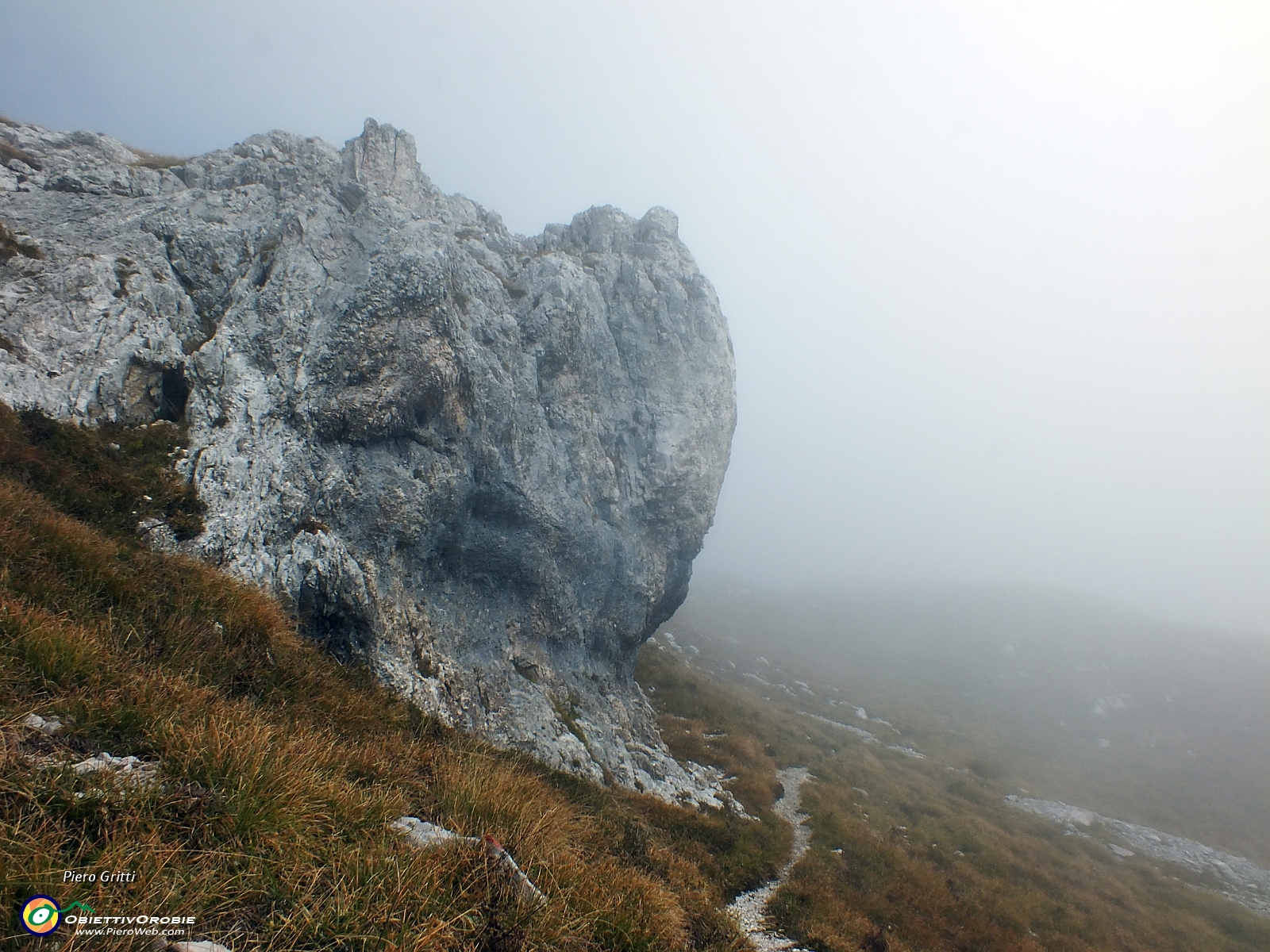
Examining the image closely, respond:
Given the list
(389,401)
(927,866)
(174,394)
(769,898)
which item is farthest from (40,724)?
(927,866)

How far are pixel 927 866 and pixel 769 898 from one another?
9.82 m

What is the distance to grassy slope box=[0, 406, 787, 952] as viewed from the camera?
13.3 ft

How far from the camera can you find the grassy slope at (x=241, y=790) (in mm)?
4043

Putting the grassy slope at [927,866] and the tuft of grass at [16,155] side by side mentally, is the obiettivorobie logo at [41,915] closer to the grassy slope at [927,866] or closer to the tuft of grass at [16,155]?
the grassy slope at [927,866]

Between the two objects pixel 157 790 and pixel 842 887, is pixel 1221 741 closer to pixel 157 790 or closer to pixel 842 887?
pixel 842 887

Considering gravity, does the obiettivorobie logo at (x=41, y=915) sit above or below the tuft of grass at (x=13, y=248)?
below

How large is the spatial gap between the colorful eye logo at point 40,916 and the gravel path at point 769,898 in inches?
453

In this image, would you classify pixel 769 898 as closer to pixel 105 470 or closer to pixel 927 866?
pixel 927 866

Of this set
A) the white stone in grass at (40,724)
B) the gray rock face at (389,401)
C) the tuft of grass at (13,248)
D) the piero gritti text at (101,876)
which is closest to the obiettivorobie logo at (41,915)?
the piero gritti text at (101,876)

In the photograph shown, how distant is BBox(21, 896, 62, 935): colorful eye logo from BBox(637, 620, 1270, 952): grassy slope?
14932 mm

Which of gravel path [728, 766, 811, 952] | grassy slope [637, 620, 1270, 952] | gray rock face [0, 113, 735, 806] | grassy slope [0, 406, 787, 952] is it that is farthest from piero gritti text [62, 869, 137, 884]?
grassy slope [637, 620, 1270, 952]

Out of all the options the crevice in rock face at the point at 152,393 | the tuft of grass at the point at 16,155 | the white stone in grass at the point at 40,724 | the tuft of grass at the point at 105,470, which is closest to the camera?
the white stone in grass at the point at 40,724

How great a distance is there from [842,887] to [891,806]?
42.3 ft

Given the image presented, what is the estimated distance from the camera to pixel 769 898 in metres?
14.3
